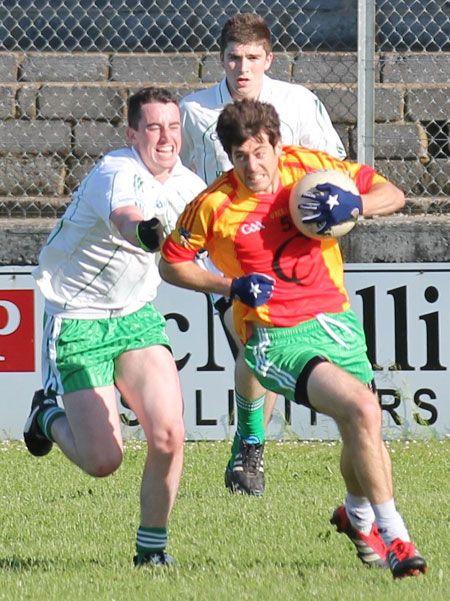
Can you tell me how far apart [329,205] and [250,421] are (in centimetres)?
245

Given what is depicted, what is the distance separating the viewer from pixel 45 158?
1041 cm

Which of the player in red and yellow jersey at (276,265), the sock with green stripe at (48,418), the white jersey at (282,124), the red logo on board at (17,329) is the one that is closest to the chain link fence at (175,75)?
the red logo on board at (17,329)

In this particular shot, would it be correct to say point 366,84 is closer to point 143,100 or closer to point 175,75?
point 175,75

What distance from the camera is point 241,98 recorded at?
721cm

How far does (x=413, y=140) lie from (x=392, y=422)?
2781 millimetres

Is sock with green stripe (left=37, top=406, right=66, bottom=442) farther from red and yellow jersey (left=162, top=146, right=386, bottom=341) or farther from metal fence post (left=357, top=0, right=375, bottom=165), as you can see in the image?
metal fence post (left=357, top=0, right=375, bottom=165)

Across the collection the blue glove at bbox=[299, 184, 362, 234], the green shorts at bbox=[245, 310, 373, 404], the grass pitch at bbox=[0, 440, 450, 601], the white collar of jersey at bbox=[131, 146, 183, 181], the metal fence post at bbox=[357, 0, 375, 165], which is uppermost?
the metal fence post at bbox=[357, 0, 375, 165]

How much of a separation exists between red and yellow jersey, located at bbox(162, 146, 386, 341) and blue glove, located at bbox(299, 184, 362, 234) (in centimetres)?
21

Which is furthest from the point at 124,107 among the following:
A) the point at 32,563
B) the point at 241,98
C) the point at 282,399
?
the point at 32,563

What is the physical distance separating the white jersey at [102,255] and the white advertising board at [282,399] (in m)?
3.05

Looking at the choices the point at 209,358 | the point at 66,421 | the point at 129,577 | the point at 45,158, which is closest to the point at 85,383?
the point at 66,421

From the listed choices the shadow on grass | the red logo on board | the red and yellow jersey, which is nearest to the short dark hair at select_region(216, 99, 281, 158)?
the red and yellow jersey

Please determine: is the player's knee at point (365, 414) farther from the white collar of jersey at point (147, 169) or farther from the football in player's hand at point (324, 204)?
the white collar of jersey at point (147, 169)

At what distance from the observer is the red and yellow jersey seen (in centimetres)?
499
